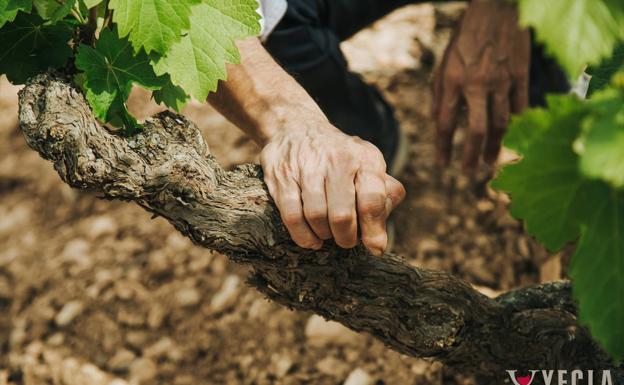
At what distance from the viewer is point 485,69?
7.34 ft

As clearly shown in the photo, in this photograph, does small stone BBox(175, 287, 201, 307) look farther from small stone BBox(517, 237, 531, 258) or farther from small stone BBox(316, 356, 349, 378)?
small stone BBox(517, 237, 531, 258)

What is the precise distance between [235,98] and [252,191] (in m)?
0.38

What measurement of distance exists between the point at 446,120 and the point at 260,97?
0.95 m

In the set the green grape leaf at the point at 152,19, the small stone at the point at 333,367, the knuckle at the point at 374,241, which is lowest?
the small stone at the point at 333,367

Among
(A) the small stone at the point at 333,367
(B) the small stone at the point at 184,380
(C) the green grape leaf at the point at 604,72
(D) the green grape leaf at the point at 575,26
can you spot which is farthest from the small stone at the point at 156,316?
(D) the green grape leaf at the point at 575,26

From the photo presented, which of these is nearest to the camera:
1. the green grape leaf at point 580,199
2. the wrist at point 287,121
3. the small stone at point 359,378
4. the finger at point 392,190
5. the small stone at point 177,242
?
the green grape leaf at point 580,199

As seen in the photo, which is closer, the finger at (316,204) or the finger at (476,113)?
the finger at (316,204)

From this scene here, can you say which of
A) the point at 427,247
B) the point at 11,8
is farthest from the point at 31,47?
the point at 427,247

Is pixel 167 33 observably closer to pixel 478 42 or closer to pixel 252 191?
pixel 252 191

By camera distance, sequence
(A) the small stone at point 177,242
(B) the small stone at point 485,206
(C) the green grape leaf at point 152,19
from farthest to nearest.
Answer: (B) the small stone at point 485,206
(A) the small stone at point 177,242
(C) the green grape leaf at point 152,19

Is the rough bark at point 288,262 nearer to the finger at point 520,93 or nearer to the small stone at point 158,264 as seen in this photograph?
the finger at point 520,93

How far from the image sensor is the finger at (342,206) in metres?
1.28

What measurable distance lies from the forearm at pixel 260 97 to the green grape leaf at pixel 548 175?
0.73 metres

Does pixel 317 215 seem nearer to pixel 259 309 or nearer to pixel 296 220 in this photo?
pixel 296 220
